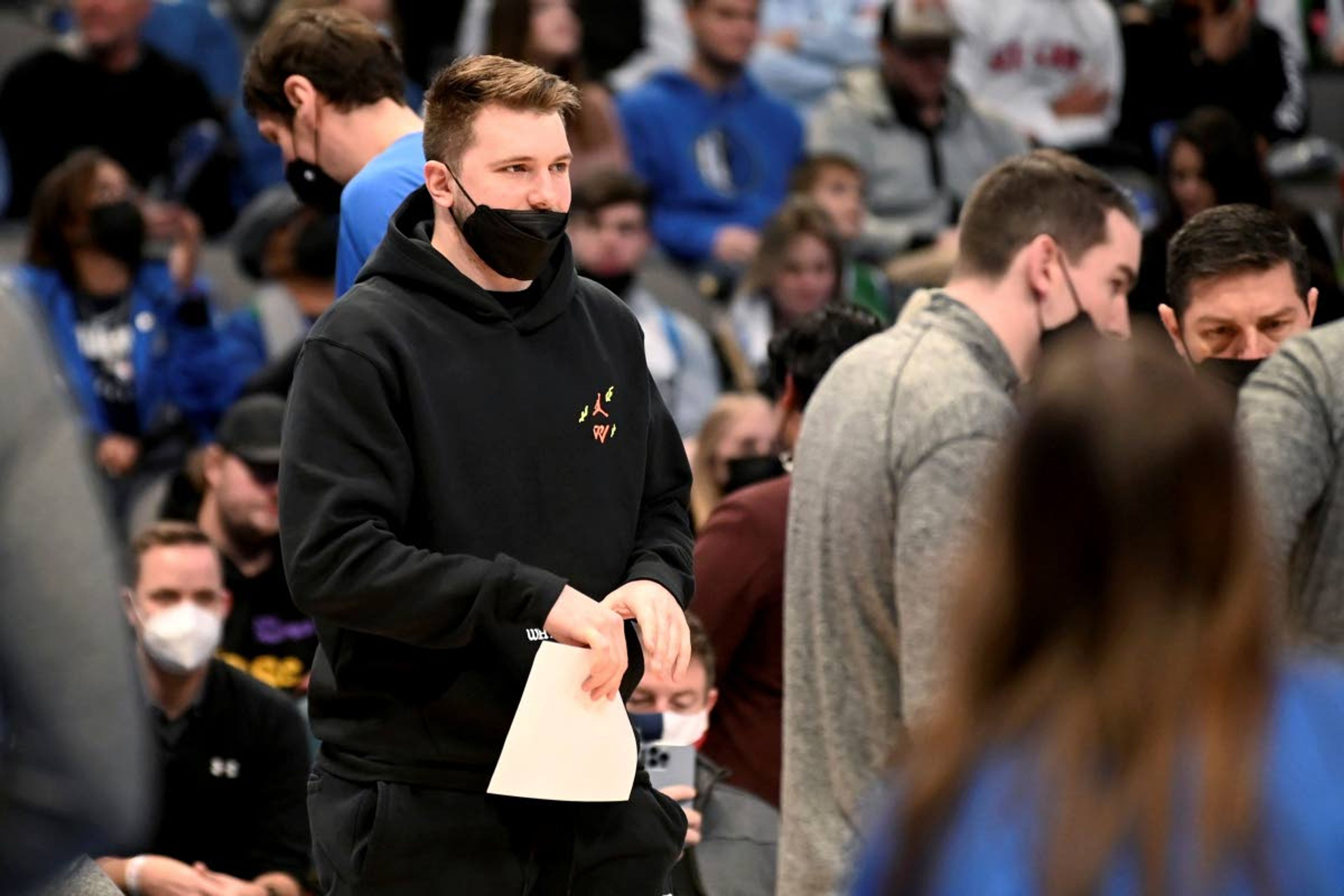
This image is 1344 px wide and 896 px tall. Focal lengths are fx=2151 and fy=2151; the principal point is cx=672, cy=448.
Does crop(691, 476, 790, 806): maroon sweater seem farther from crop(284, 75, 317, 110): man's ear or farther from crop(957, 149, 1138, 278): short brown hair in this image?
crop(284, 75, 317, 110): man's ear

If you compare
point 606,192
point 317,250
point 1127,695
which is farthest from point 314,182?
point 606,192

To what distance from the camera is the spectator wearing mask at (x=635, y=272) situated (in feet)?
26.0

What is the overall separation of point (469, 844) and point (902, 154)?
20.8 feet

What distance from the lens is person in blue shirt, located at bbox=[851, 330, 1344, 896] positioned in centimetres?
160

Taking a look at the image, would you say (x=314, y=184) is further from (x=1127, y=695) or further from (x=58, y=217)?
(x=58, y=217)

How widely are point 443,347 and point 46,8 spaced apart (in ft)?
25.4

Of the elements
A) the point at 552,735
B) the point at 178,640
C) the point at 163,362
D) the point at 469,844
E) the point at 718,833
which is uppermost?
the point at 552,735

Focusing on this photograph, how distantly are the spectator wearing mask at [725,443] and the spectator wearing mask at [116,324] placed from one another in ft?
6.70

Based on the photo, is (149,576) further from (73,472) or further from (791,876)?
(73,472)

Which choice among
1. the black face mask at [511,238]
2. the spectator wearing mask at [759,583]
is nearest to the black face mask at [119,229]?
the spectator wearing mask at [759,583]

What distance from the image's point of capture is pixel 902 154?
912cm

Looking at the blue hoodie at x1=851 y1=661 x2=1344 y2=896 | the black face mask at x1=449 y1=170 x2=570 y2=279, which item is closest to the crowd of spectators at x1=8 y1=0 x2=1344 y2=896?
the blue hoodie at x1=851 y1=661 x2=1344 y2=896

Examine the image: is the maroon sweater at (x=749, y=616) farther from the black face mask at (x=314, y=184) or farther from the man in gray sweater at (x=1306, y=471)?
the man in gray sweater at (x=1306, y=471)

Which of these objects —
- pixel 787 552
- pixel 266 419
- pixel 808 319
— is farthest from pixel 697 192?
pixel 787 552
